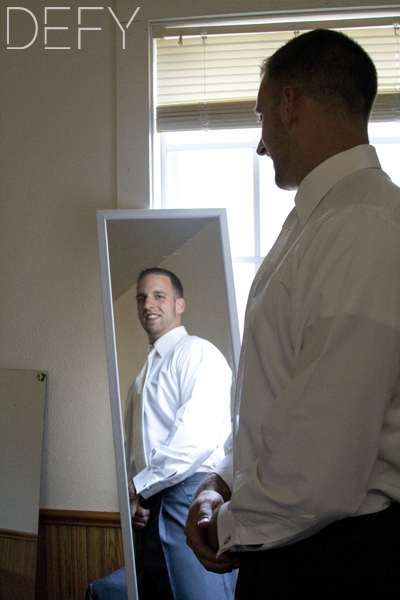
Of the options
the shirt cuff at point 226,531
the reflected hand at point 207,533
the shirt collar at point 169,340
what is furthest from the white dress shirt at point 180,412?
the shirt cuff at point 226,531

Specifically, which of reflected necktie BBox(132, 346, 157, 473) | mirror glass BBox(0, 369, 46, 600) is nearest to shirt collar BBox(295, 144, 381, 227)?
reflected necktie BBox(132, 346, 157, 473)

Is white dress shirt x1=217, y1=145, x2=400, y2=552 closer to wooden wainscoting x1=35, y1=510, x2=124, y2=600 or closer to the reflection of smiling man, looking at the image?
the reflection of smiling man

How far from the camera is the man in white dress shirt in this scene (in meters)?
0.67

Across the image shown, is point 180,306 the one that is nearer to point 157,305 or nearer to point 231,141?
point 157,305

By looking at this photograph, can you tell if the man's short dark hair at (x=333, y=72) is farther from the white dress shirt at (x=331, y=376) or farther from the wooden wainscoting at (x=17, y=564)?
the wooden wainscoting at (x=17, y=564)

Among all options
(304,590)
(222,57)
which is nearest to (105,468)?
(304,590)

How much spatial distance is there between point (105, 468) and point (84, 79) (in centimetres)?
158

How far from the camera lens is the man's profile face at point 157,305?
1694mm

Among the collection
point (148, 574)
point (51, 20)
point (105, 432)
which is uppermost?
point (51, 20)

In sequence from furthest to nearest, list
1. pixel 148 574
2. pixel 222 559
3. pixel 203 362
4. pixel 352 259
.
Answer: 1. pixel 203 362
2. pixel 148 574
3. pixel 222 559
4. pixel 352 259

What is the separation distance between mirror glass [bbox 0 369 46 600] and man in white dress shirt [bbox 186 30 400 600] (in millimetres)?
1097

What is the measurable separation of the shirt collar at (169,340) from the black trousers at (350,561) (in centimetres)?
96

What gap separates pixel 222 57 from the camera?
1.90 meters

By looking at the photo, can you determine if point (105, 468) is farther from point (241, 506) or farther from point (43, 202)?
point (241, 506)
